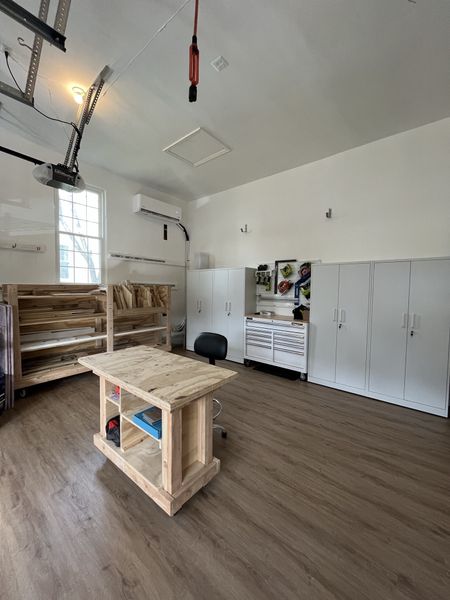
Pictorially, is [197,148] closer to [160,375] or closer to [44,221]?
[44,221]

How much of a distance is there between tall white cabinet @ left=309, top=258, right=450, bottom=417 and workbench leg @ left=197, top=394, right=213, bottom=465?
234 centimetres

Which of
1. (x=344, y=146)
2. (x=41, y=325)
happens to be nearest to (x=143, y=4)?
(x=344, y=146)

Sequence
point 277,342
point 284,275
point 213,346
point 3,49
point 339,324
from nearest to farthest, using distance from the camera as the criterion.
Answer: point 3,49 < point 213,346 < point 339,324 < point 277,342 < point 284,275

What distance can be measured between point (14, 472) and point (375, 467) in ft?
9.21

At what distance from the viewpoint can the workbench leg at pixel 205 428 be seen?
63.4 inches

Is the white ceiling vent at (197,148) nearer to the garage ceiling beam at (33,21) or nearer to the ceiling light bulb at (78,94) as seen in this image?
the ceiling light bulb at (78,94)

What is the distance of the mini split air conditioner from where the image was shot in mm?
4480

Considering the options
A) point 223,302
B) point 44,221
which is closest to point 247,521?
point 223,302

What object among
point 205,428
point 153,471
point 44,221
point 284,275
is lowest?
point 153,471

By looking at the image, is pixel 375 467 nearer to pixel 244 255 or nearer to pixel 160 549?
pixel 160 549

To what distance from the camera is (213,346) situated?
2492 mm

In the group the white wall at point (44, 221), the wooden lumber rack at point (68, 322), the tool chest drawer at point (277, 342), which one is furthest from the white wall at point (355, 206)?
the wooden lumber rack at point (68, 322)

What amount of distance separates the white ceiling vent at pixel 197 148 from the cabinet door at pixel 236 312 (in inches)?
75.2

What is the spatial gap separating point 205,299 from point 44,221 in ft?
9.59
